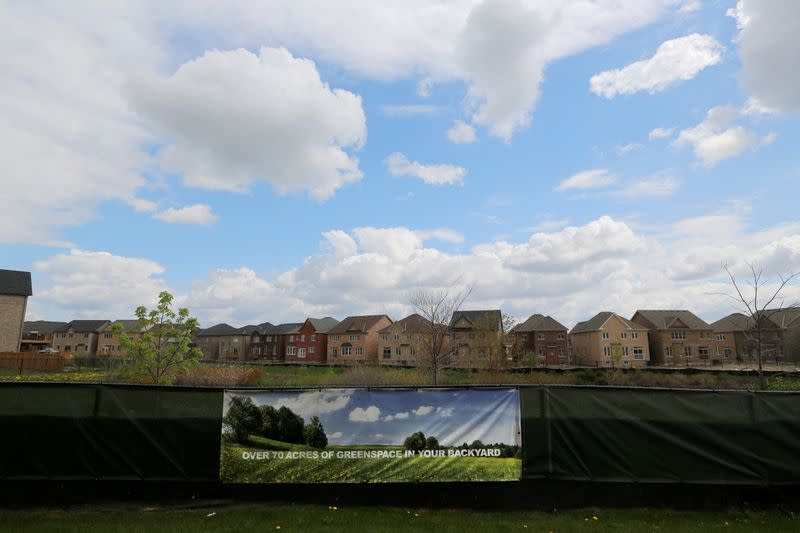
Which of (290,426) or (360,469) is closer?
(360,469)

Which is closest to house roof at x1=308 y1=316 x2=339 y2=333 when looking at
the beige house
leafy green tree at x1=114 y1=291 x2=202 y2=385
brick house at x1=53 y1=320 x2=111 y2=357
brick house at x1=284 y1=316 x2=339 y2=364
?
brick house at x1=284 y1=316 x2=339 y2=364

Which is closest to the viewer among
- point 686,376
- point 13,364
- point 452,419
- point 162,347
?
point 452,419

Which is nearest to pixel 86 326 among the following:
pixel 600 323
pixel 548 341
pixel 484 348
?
pixel 484 348

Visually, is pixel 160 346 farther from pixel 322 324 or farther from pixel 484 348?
pixel 322 324

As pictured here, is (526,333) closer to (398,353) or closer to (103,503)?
(398,353)

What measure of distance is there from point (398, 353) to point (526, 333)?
22.2 meters

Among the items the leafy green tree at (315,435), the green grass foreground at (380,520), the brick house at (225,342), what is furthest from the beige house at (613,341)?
the leafy green tree at (315,435)

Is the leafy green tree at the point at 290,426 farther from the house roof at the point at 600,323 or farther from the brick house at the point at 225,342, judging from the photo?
the brick house at the point at 225,342

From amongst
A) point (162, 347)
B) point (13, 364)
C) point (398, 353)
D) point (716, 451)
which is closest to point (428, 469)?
point (716, 451)

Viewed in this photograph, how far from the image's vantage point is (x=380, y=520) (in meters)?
6.70

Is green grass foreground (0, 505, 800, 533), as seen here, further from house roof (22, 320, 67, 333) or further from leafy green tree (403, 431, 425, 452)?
house roof (22, 320, 67, 333)

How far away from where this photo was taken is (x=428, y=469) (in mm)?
7543

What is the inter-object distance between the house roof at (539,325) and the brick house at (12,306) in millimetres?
68425

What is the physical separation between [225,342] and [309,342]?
80.4ft
